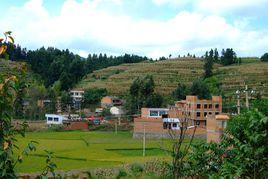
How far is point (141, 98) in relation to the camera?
53.9 meters

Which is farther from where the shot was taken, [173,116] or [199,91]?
[199,91]

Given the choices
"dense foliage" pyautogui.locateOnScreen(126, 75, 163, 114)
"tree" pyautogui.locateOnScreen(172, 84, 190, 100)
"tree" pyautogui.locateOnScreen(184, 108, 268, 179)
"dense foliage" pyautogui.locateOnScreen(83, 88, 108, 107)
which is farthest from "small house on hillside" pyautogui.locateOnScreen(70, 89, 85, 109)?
"tree" pyautogui.locateOnScreen(184, 108, 268, 179)

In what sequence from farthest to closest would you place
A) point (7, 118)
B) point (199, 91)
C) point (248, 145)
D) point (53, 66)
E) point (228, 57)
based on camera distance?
1. point (228, 57)
2. point (53, 66)
3. point (199, 91)
4. point (248, 145)
5. point (7, 118)

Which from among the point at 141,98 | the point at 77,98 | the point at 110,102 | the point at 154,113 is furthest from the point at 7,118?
the point at 77,98

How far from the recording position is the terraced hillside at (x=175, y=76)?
7162 centimetres

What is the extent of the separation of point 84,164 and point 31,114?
106ft

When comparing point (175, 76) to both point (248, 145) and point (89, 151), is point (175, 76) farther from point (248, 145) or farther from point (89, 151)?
point (248, 145)

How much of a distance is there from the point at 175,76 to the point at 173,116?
42331 mm

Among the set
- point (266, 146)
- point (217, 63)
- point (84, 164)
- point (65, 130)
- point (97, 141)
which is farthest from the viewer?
point (217, 63)

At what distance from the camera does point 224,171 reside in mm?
6840

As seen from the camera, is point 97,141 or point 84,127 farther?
point 84,127

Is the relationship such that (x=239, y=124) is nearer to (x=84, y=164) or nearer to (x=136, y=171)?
(x=136, y=171)

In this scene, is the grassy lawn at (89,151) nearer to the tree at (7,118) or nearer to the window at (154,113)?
the window at (154,113)

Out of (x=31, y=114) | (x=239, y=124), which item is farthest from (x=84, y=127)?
(x=239, y=124)
